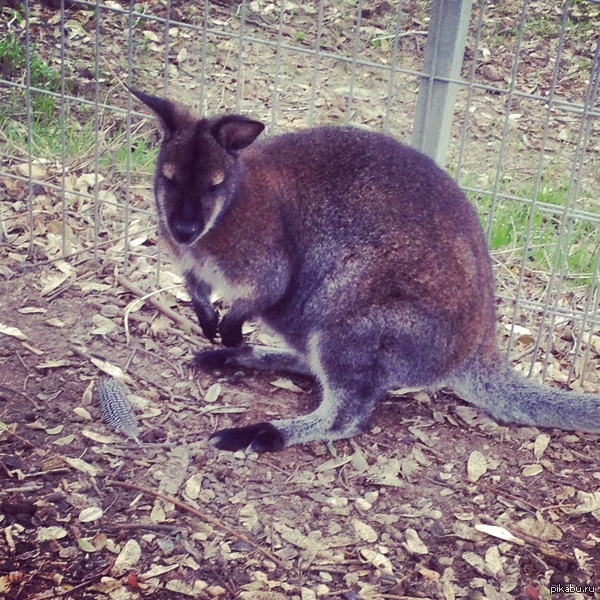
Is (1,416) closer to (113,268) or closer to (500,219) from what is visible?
(113,268)

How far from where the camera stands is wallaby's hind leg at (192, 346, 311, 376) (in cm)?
394

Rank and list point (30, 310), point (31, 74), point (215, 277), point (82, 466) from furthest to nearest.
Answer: point (31, 74) < point (30, 310) < point (215, 277) < point (82, 466)

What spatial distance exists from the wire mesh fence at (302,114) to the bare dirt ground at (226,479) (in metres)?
0.11

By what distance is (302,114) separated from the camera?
600 cm

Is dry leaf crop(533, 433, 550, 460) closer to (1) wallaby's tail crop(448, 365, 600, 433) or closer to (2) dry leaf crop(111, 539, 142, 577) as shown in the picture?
(1) wallaby's tail crop(448, 365, 600, 433)

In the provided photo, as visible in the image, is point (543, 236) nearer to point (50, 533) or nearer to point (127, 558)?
point (127, 558)

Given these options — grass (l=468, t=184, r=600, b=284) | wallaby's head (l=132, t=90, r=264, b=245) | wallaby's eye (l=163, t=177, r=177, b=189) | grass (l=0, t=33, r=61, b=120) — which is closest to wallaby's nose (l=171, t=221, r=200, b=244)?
wallaby's head (l=132, t=90, r=264, b=245)

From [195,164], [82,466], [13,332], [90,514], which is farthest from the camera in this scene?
[13,332]

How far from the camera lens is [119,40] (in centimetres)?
634

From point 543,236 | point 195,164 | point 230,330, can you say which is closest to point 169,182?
point 195,164

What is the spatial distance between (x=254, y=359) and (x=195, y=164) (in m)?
1.05

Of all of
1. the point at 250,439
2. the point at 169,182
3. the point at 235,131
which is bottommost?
the point at 250,439

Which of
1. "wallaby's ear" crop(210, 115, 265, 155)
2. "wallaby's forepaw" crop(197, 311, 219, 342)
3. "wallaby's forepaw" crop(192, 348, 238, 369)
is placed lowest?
"wallaby's forepaw" crop(192, 348, 238, 369)

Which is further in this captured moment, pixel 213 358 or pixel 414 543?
pixel 213 358
